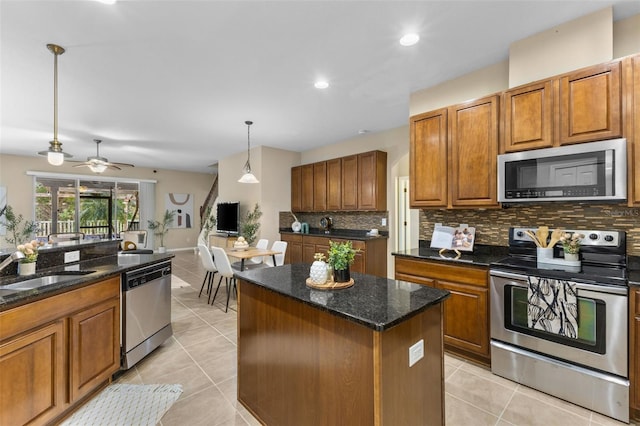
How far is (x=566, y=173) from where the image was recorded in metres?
2.20

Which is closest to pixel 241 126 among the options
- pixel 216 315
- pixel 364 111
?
pixel 364 111

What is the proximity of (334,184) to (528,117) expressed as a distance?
344cm

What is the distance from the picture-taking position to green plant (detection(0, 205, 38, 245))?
6629 millimetres

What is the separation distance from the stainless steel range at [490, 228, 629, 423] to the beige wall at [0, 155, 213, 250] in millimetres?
9583

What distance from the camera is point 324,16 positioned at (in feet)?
6.88

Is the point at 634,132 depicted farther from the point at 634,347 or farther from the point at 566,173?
the point at 634,347

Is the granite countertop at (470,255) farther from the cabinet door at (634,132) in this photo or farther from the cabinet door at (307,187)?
the cabinet door at (307,187)

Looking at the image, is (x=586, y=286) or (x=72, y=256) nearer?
(x=586, y=286)

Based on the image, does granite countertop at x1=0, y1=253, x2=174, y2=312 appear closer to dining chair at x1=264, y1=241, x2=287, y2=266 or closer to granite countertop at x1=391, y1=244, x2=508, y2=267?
dining chair at x1=264, y1=241, x2=287, y2=266

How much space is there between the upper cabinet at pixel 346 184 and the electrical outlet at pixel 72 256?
381 cm

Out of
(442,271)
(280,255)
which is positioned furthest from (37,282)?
(442,271)

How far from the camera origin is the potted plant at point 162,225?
9035 millimetres

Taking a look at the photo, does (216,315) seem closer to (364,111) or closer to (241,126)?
(241,126)

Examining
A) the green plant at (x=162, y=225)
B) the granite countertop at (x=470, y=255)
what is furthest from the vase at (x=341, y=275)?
the green plant at (x=162, y=225)
